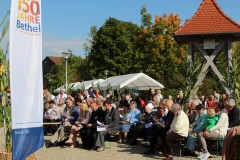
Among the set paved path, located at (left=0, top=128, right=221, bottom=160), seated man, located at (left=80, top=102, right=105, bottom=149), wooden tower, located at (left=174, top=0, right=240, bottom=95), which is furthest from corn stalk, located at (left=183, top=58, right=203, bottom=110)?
seated man, located at (left=80, top=102, right=105, bottom=149)

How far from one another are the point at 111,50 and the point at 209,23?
37730mm

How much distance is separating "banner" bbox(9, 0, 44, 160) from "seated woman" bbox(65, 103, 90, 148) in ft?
19.7

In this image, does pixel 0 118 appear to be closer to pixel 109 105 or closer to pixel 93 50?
pixel 109 105

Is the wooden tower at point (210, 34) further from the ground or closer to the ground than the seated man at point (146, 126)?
further from the ground

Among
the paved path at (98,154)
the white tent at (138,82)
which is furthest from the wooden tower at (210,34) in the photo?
the white tent at (138,82)

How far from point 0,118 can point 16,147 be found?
108 inches

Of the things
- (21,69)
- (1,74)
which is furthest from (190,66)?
(21,69)

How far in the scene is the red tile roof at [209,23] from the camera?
1242 centimetres

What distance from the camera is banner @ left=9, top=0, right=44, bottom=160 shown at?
5.45 metres

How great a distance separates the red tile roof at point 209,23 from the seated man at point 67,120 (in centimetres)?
411

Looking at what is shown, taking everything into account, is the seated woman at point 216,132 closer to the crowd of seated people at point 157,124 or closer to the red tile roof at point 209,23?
the crowd of seated people at point 157,124

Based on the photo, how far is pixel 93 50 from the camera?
51.2 meters

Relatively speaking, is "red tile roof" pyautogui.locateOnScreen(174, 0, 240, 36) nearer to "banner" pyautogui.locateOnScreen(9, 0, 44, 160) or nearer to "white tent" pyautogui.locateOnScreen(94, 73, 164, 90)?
"banner" pyautogui.locateOnScreen(9, 0, 44, 160)

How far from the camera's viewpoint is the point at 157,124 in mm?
10602
